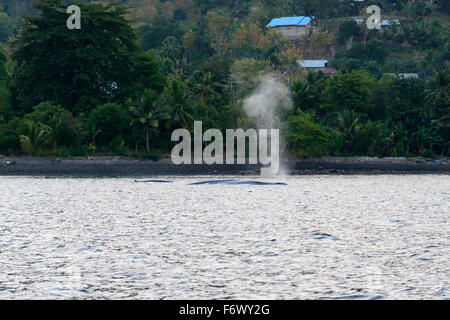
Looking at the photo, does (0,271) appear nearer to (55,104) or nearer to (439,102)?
(55,104)

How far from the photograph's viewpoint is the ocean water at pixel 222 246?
22.0 meters

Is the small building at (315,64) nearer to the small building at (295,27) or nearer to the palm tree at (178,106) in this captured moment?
the small building at (295,27)

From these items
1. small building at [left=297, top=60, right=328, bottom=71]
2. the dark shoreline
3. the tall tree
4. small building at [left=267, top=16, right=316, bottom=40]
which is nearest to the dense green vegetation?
the tall tree

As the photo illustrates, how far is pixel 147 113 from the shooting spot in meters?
88.2

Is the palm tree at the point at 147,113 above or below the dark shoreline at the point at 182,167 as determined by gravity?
above

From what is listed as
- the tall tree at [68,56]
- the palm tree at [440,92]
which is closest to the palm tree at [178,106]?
the tall tree at [68,56]

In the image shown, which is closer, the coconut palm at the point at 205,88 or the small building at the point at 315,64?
the coconut palm at the point at 205,88

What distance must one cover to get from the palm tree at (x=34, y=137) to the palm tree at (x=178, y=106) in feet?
53.5

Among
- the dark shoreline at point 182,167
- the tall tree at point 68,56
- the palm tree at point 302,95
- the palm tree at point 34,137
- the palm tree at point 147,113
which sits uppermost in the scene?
the tall tree at point 68,56

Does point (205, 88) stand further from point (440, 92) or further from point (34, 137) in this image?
point (440, 92)

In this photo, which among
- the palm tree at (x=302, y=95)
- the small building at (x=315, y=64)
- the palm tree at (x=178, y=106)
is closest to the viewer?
the palm tree at (x=178, y=106)

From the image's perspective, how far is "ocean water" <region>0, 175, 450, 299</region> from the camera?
22.0 meters

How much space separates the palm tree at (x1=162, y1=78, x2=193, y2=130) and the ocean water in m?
27.4

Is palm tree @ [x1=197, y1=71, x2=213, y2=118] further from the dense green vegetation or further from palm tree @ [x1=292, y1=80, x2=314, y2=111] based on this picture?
palm tree @ [x1=292, y1=80, x2=314, y2=111]
